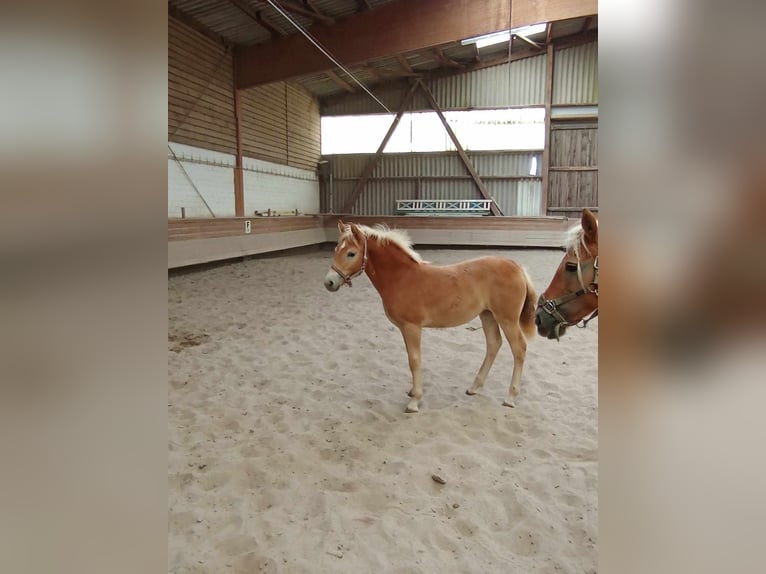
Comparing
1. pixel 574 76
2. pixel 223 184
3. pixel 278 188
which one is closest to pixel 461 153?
pixel 574 76

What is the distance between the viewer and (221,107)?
856cm

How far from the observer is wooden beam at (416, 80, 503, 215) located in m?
11.8

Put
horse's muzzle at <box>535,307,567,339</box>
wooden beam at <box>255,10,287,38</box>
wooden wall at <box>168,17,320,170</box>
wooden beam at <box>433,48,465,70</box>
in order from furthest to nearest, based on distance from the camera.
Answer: wooden beam at <box>433,48,465,70</box> < wooden beam at <box>255,10,287,38</box> < wooden wall at <box>168,17,320,170</box> < horse's muzzle at <box>535,307,567,339</box>

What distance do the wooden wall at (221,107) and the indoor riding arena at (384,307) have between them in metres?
0.05

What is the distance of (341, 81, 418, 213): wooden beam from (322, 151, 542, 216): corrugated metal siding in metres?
0.13

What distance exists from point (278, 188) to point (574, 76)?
762cm

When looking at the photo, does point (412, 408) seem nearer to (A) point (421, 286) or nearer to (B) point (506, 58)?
(A) point (421, 286)

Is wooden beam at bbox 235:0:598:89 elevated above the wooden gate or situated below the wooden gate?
above

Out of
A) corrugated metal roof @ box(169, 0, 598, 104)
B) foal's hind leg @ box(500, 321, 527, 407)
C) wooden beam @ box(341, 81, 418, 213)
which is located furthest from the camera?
wooden beam @ box(341, 81, 418, 213)

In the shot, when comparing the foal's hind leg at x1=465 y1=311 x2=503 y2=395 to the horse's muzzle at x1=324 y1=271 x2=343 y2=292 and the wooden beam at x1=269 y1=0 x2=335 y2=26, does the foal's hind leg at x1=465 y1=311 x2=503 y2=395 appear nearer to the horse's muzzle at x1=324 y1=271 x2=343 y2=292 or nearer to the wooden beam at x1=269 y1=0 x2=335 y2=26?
the horse's muzzle at x1=324 y1=271 x2=343 y2=292

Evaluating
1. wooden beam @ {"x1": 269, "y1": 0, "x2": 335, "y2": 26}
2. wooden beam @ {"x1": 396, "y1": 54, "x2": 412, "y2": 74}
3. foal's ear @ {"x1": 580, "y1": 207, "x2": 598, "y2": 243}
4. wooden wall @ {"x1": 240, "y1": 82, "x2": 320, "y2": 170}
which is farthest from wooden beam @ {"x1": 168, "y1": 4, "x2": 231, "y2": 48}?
foal's ear @ {"x1": 580, "y1": 207, "x2": 598, "y2": 243}
